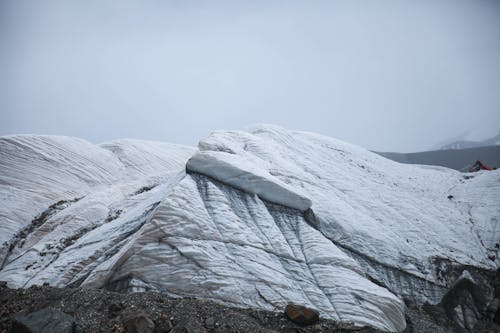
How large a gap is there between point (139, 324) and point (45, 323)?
1535 millimetres

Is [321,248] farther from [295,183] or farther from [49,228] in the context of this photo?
[49,228]

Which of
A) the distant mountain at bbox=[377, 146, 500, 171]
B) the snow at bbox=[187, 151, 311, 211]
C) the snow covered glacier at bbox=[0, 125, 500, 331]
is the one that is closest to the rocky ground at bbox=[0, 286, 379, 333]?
the snow covered glacier at bbox=[0, 125, 500, 331]

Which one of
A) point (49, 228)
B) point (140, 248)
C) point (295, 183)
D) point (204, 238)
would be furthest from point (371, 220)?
point (49, 228)

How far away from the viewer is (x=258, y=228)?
26.4 feet

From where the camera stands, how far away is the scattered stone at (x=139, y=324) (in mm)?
4246

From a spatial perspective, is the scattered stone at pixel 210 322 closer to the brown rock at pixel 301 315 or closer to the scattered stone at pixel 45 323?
the brown rock at pixel 301 315

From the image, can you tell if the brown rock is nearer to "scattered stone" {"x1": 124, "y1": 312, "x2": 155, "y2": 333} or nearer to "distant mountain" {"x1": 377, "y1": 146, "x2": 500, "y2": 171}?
"scattered stone" {"x1": 124, "y1": 312, "x2": 155, "y2": 333}

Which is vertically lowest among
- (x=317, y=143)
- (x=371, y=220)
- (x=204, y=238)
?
(x=371, y=220)

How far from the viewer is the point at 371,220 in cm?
1091

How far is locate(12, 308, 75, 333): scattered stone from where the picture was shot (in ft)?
13.9

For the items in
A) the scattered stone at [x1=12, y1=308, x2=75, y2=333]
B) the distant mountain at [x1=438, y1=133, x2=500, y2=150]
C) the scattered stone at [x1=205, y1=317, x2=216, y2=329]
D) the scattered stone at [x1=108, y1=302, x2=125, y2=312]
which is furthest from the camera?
the distant mountain at [x1=438, y1=133, x2=500, y2=150]

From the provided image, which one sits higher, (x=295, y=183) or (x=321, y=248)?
(x=295, y=183)

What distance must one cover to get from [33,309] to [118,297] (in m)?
1.77

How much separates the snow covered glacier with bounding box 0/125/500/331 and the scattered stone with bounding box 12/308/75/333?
116 centimetres
